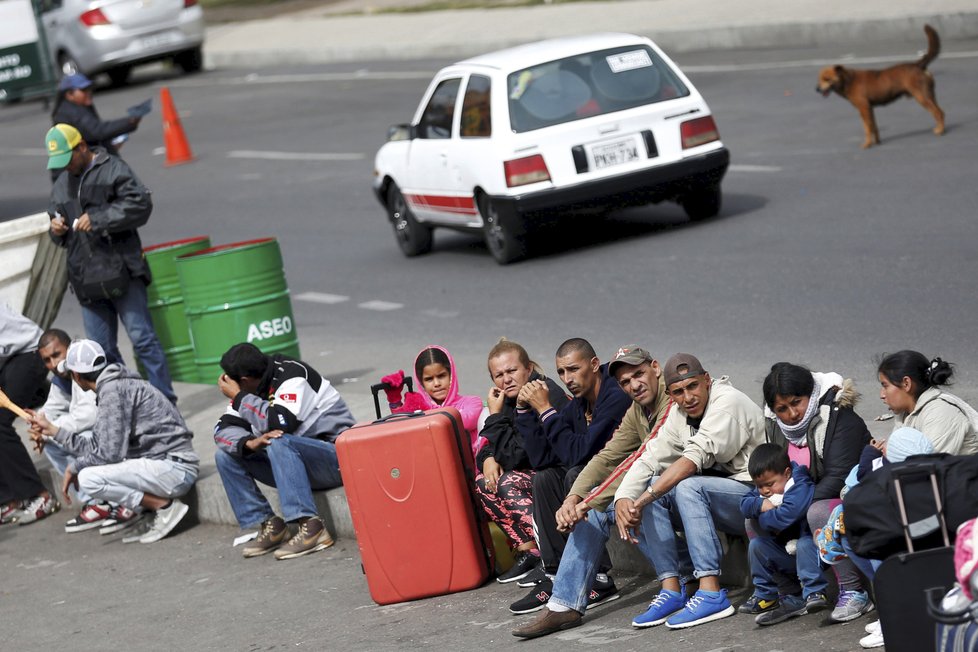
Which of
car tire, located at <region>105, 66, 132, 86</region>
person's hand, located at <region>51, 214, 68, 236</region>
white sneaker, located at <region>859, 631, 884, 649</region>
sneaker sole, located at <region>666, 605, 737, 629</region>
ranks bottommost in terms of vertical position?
white sneaker, located at <region>859, 631, 884, 649</region>

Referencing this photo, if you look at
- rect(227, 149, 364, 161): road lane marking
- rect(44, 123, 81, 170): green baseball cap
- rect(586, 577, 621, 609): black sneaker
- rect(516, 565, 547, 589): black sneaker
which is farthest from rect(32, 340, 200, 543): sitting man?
rect(227, 149, 364, 161): road lane marking

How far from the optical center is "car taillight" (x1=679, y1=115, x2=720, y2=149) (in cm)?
1376

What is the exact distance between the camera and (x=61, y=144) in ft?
33.4

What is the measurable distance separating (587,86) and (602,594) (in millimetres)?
7541

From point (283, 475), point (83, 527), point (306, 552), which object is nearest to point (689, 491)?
point (283, 475)

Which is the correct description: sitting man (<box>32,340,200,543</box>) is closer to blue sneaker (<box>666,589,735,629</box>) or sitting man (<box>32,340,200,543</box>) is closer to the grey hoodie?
the grey hoodie

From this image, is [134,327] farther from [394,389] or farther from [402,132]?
[402,132]

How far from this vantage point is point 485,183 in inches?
549

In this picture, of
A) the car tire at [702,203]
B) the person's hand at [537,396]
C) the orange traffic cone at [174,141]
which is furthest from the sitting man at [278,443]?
the orange traffic cone at [174,141]

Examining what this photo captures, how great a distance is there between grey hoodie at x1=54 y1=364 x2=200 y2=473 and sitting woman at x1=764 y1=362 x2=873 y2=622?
4105mm

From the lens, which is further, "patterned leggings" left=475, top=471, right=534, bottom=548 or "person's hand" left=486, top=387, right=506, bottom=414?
"person's hand" left=486, top=387, right=506, bottom=414

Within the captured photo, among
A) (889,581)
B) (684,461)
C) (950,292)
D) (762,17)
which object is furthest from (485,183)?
(762,17)

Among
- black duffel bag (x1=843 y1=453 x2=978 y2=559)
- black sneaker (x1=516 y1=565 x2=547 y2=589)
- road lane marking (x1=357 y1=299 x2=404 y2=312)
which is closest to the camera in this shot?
black duffel bag (x1=843 y1=453 x2=978 y2=559)

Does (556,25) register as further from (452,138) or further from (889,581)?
(889,581)
